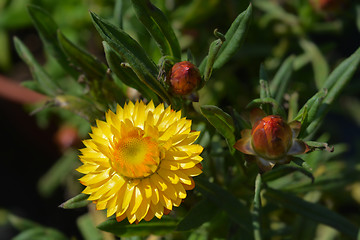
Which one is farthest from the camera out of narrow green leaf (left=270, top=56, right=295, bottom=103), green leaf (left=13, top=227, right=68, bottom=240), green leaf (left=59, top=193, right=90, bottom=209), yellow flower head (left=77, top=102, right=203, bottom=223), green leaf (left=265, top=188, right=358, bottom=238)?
green leaf (left=13, top=227, right=68, bottom=240)

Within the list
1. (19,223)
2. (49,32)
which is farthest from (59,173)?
(49,32)

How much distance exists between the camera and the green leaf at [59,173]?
2094mm

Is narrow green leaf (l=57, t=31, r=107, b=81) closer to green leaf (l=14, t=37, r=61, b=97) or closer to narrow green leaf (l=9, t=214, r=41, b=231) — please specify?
green leaf (l=14, t=37, r=61, b=97)

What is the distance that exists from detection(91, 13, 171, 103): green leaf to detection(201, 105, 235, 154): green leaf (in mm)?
116

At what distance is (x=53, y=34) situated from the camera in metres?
1.33

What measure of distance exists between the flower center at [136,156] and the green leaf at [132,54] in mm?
128

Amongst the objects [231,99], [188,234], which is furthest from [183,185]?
[231,99]

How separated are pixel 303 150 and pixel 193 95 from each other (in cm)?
27

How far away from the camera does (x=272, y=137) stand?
36.2 inches

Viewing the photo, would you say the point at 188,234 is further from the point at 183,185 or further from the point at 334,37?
the point at 334,37

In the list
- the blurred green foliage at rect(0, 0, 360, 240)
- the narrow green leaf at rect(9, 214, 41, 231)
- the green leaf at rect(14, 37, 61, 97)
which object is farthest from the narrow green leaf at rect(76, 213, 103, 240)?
the green leaf at rect(14, 37, 61, 97)

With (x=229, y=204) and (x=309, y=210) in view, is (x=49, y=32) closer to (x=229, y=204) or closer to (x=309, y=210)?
(x=229, y=204)

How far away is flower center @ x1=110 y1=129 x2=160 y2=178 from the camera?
34.9 inches

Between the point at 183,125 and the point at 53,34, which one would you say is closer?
the point at 183,125
